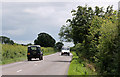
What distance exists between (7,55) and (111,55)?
28622 millimetres

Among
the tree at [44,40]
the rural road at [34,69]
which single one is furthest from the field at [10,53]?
the tree at [44,40]

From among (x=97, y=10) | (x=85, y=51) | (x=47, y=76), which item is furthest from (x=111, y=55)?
(x=97, y=10)

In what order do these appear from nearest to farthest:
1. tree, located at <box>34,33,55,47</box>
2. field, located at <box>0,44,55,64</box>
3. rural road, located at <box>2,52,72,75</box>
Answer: rural road, located at <box>2,52,72,75</box> → field, located at <box>0,44,55,64</box> → tree, located at <box>34,33,55,47</box>

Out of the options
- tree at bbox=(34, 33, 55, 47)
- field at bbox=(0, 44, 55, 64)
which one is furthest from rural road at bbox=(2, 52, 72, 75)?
tree at bbox=(34, 33, 55, 47)

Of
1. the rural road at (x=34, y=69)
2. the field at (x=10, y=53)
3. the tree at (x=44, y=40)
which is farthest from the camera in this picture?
the tree at (x=44, y=40)

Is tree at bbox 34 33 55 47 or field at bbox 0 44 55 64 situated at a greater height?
tree at bbox 34 33 55 47

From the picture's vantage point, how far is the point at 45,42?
15400 centimetres

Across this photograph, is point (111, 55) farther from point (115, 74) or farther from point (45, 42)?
point (45, 42)

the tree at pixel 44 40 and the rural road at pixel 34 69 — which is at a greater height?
the tree at pixel 44 40

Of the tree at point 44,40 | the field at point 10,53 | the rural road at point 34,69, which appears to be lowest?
the rural road at point 34,69

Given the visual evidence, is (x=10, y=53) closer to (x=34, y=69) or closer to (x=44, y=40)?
(x=34, y=69)

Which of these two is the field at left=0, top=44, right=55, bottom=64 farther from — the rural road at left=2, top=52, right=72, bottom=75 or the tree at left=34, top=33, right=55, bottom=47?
the tree at left=34, top=33, right=55, bottom=47

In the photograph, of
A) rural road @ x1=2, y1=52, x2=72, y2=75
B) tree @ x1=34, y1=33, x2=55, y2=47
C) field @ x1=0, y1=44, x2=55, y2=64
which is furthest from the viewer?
tree @ x1=34, y1=33, x2=55, y2=47

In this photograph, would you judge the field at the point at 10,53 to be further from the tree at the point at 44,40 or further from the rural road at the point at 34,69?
the tree at the point at 44,40
